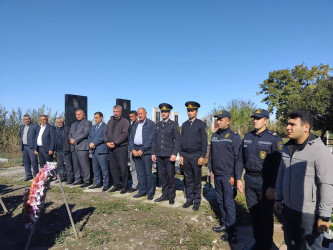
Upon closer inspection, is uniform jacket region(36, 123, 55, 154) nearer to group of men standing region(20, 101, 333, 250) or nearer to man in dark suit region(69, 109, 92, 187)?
group of men standing region(20, 101, 333, 250)

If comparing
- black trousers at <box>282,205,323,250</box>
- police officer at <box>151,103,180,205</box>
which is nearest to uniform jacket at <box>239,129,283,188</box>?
black trousers at <box>282,205,323,250</box>

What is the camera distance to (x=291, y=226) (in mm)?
2523

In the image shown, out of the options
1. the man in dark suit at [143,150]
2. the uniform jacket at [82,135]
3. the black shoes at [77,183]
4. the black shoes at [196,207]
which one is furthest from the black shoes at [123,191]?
the black shoes at [196,207]

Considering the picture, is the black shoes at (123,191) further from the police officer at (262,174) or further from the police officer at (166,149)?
the police officer at (262,174)

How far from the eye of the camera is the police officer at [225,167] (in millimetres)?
3930

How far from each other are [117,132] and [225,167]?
328 cm

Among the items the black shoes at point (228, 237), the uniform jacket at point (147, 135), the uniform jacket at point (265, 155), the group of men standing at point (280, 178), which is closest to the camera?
the group of men standing at point (280, 178)

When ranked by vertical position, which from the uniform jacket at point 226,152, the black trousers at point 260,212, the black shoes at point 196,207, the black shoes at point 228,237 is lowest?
the black shoes at point 228,237

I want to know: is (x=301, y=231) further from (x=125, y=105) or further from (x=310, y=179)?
(x=125, y=105)

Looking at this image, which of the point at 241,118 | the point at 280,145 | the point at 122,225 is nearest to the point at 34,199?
the point at 122,225

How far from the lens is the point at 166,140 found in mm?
5422

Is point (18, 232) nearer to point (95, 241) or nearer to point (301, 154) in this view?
point (95, 241)

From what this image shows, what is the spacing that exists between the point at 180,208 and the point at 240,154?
2.09 meters

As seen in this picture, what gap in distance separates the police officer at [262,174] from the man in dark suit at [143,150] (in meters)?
2.86
